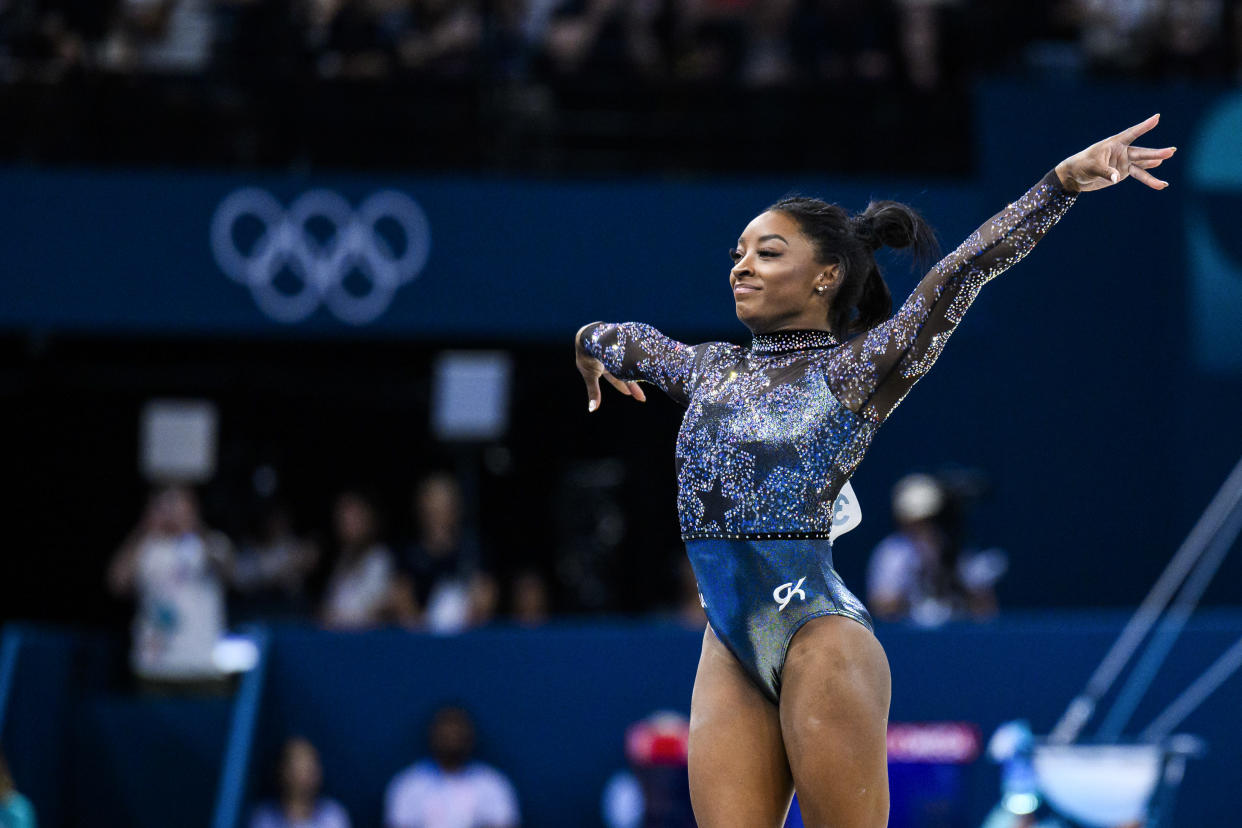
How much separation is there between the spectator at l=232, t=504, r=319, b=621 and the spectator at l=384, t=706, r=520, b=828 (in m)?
1.79

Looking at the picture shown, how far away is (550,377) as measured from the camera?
10.9m

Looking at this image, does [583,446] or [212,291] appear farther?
[583,446]

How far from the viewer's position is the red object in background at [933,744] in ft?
23.7

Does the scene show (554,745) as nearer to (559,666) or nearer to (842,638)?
(559,666)

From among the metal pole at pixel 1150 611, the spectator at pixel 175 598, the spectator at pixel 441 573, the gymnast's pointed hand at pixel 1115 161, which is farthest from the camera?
the spectator at pixel 175 598

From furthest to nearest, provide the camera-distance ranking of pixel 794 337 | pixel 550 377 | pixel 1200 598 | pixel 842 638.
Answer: pixel 550 377
pixel 1200 598
pixel 794 337
pixel 842 638

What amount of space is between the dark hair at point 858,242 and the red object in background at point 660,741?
4.09 meters

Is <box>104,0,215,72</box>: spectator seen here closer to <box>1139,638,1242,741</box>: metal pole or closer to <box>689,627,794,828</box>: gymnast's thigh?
<box>1139,638,1242,741</box>: metal pole

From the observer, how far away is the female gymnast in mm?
2857

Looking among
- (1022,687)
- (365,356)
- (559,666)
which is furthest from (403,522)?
(1022,687)

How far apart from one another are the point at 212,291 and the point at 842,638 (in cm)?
674

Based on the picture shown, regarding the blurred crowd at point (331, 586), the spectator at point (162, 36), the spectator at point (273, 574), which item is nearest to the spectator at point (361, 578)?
the blurred crowd at point (331, 586)

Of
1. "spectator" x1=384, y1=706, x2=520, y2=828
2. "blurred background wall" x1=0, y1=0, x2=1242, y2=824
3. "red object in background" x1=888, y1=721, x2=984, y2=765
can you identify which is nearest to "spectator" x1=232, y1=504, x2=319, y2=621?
"blurred background wall" x1=0, y1=0, x2=1242, y2=824

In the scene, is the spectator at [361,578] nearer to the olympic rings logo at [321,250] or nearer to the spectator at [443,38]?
the olympic rings logo at [321,250]
